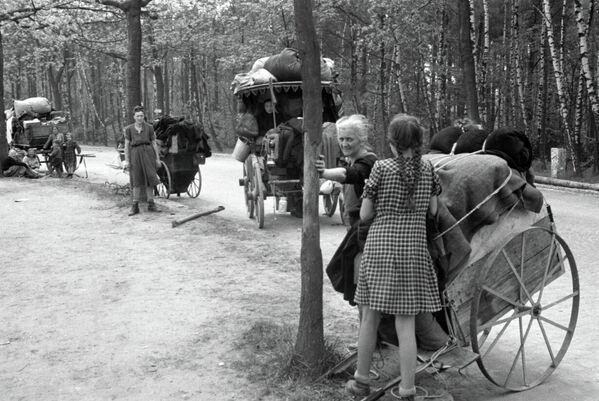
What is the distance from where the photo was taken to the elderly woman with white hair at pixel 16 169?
21734 millimetres

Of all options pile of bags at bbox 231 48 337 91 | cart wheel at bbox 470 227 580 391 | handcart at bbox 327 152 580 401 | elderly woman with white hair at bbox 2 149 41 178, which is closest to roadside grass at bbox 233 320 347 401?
handcart at bbox 327 152 580 401

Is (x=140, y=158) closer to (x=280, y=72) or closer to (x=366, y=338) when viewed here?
(x=280, y=72)

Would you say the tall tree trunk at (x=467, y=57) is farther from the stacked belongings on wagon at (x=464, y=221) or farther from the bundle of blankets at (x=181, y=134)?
the stacked belongings on wagon at (x=464, y=221)

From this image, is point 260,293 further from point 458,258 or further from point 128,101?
point 128,101

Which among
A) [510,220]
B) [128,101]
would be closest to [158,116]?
[128,101]

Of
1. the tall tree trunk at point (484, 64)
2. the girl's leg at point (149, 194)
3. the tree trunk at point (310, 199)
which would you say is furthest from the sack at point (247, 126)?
the tall tree trunk at point (484, 64)

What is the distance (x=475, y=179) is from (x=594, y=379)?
1.65 m

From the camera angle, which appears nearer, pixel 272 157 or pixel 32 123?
pixel 272 157

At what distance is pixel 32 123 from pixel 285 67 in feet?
48.4

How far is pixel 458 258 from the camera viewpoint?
400cm

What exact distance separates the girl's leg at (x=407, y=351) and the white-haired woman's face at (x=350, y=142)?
1094mm

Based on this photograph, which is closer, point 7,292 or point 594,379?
point 594,379

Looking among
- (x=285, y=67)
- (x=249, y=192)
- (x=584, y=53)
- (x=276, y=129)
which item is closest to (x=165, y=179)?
(x=249, y=192)

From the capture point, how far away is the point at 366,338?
4035 millimetres
